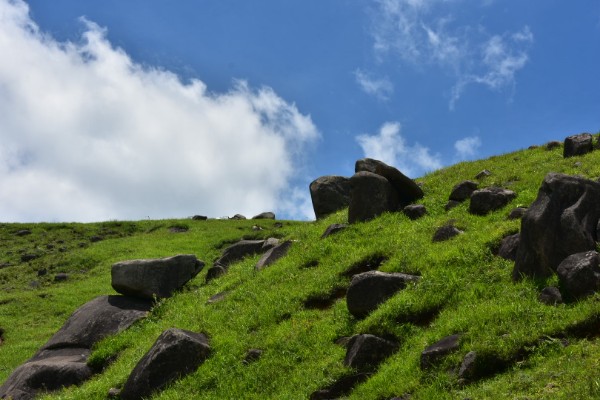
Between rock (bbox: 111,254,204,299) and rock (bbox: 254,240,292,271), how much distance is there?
4833mm

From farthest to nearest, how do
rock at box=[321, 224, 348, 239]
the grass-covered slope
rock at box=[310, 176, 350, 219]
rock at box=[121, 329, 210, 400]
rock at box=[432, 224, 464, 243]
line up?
rock at box=[310, 176, 350, 219] → rock at box=[321, 224, 348, 239] → rock at box=[432, 224, 464, 243] → rock at box=[121, 329, 210, 400] → the grass-covered slope

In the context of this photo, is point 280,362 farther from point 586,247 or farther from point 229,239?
point 229,239

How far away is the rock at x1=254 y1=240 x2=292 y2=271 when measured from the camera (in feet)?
98.4

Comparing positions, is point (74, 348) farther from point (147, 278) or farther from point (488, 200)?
point (488, 200)

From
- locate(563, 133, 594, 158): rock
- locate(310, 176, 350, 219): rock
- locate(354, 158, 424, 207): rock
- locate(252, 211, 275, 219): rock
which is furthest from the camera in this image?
locate(252, 211, 275, 219): rock

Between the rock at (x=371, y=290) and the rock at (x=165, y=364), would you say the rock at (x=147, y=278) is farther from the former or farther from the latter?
the rock at (x=371, y=290)

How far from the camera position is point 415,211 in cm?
2891

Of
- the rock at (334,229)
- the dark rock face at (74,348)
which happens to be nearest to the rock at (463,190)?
the rock at (334,229)

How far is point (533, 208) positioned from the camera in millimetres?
18047

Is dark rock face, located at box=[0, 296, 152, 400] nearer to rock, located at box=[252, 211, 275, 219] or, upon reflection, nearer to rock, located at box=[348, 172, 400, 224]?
rock, located at box=[348, 172, 400, 224]

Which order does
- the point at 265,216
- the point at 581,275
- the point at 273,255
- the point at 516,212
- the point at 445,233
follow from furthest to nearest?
the point at 265,216, the point at 273,255, the point at 445,233, the point at 516,212, the point at 581,275

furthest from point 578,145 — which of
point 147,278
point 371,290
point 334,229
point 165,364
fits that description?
point 165,364

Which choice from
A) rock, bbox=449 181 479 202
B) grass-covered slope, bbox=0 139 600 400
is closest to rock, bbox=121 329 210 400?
grass-covered slope, bbox=0 139 600 400

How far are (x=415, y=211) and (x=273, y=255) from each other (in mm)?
7288
